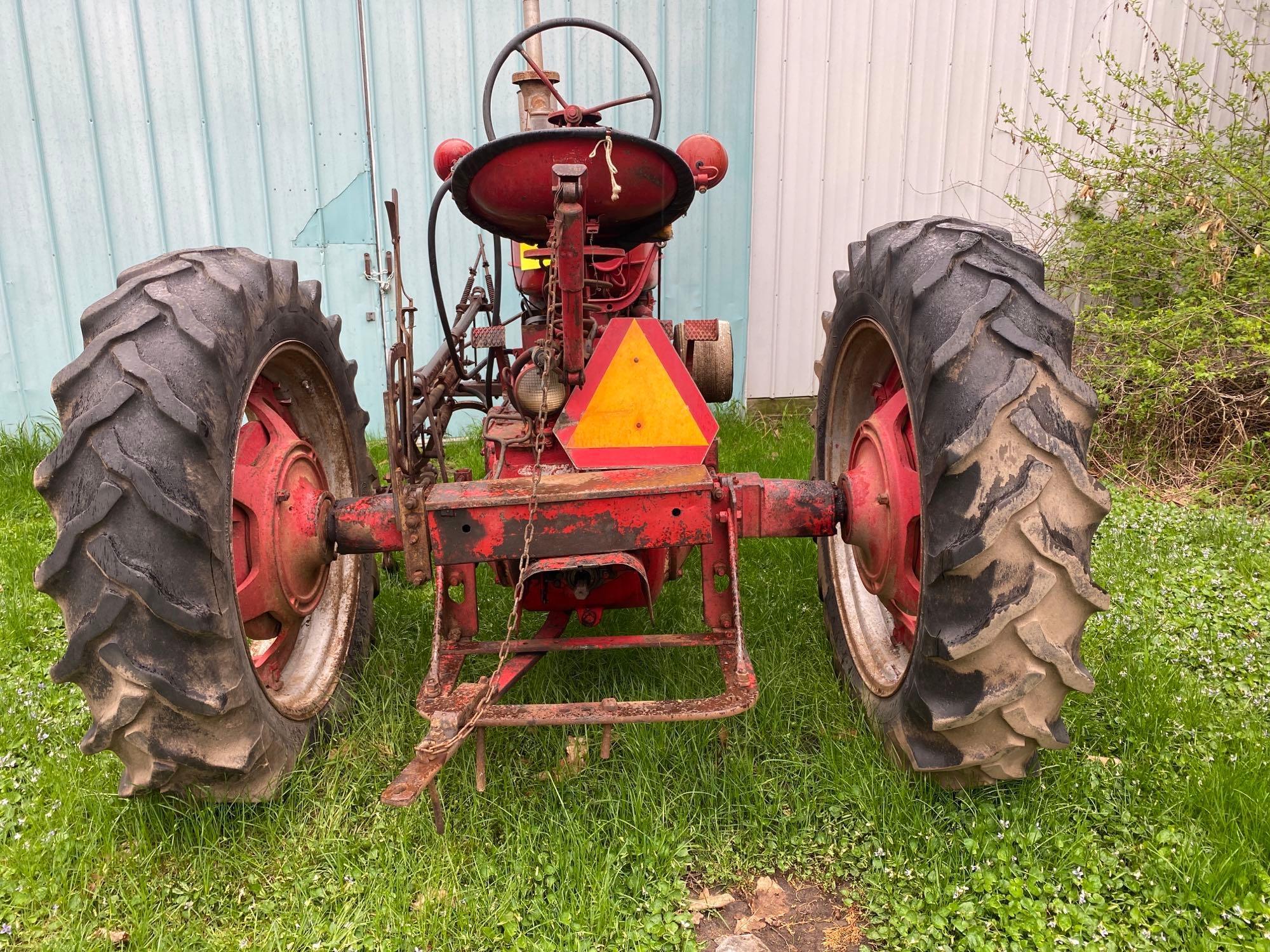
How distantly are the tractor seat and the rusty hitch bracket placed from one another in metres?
0.84

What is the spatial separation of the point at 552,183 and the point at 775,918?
1873 millimetres

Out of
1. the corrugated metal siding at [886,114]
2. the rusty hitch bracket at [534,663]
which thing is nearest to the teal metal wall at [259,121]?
the corrugated metal siding at [886,114]

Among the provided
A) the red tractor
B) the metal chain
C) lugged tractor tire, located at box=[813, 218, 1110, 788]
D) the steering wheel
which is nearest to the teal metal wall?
the steering wheel

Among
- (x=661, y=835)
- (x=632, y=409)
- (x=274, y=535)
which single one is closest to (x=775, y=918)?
(x=661, y=835)

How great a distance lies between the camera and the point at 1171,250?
16.5ft

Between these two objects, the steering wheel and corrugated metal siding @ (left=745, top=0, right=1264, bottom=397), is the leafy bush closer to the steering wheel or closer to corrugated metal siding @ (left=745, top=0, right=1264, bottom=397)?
corrugated metal siding @ (left=745, top=0, right=1264, bottom=397)

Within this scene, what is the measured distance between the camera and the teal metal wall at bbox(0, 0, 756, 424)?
16.9 feet

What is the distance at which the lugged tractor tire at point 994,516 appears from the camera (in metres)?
1.78

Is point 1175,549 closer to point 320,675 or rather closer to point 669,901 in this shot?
point 669,901

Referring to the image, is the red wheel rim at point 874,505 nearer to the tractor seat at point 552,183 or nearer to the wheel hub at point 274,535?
the tractor seat at point 552,183

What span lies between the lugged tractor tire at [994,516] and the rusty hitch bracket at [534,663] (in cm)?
46

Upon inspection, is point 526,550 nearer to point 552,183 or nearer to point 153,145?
point 552,183

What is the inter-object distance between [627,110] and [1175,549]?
4.02 m

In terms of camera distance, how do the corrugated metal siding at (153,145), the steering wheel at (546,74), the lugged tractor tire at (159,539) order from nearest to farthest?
the lugged tractor tire at (159,539), the steering wheel at (546,74), the corrugated metal siding at (153,145)
